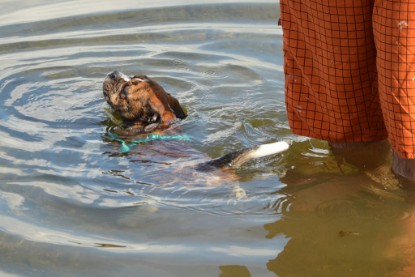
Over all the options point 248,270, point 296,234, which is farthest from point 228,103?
point 248,270

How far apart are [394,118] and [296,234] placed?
2.73ft

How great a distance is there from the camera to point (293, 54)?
4.50 m

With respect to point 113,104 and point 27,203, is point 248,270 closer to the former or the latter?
point 27,203

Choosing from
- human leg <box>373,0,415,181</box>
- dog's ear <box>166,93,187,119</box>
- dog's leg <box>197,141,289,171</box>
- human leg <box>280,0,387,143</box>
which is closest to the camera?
human leg <box>373,0,415,181</box>

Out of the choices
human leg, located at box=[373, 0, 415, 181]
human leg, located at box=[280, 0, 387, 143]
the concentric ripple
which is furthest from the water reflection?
human leg, located at box=[373, 0, 415, 181]

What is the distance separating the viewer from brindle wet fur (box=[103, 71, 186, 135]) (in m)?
5.73

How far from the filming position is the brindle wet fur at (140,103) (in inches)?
226

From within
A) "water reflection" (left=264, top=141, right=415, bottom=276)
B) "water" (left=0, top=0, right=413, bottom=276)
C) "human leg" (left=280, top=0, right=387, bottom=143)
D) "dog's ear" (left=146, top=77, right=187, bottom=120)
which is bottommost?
"water reflection" (left=264, top=141, right=415, bottom=276)

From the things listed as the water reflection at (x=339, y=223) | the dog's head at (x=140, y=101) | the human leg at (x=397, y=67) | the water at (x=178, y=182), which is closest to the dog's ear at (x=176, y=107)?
the dog's head at (x=140, y=101)

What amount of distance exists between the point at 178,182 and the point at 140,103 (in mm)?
1210

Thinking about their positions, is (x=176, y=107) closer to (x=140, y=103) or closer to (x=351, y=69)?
(x=140, y=103)

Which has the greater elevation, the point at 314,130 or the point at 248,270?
the point at 314,130

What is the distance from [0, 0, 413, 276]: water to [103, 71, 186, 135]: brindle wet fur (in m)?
0.15

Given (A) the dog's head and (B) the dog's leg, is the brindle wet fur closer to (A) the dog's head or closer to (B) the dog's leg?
(A) the dog's head
